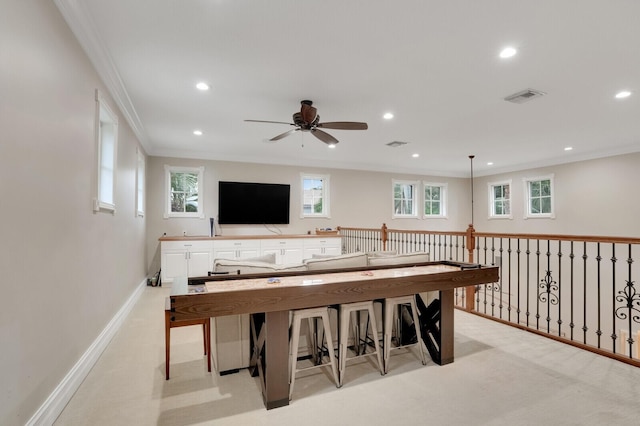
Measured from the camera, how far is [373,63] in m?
2.94

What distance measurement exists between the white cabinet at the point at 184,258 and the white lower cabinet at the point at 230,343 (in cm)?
356

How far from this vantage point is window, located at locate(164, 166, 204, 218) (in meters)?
6.48

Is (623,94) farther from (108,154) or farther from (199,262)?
(199,262)

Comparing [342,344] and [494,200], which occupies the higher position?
[494,200]

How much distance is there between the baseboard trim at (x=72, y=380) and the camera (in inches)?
70.6

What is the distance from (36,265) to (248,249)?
15.0ft

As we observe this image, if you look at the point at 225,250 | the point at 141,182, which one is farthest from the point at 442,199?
the point at 141,182

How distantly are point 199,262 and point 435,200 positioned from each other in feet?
22.2

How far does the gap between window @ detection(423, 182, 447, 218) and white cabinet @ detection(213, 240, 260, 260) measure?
5135mm

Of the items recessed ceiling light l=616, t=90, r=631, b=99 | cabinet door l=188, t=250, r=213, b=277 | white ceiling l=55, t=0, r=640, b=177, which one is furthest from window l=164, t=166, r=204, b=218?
recessed ceiling light l=616, t=90, r=631, b=99

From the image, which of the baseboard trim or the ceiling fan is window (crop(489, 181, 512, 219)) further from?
the baseboard trim

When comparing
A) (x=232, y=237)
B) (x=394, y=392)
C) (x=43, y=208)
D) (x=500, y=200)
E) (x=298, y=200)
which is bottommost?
(x=394, y=392)

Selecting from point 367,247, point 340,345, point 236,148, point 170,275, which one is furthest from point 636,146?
point 170,275

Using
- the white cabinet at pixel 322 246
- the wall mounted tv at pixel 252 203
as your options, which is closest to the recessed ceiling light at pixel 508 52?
the white cabinet at pixel 322 246
